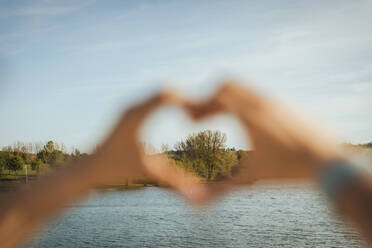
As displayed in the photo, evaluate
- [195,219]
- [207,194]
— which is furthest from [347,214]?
[195,219]

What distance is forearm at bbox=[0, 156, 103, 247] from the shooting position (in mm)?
3195

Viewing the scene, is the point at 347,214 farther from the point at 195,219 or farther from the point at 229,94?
the point at 195,219

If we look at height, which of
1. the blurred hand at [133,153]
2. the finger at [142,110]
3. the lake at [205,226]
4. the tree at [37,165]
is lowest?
the lake at [205,226]

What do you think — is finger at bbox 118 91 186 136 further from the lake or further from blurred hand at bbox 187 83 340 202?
the lake

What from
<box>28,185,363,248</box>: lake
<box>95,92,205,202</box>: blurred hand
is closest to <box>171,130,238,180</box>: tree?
<box>28,185,363,248</box>: lake

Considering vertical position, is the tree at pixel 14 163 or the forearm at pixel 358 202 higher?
the forearm at pixel 358 202

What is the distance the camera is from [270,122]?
2137mm

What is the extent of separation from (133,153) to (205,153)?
85854mm

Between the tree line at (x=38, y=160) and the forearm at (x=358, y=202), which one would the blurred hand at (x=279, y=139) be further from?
the tree line at (x=38, y=160)

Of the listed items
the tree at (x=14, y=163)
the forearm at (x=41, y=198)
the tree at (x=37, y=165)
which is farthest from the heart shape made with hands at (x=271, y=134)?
the tree at (x=37, y=165)

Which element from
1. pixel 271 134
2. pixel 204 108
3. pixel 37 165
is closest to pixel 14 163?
pixel 37 165

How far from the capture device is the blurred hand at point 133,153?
9.23ft

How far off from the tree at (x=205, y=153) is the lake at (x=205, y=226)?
23.6m

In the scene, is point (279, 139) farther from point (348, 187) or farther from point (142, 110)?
point (142, 110)
